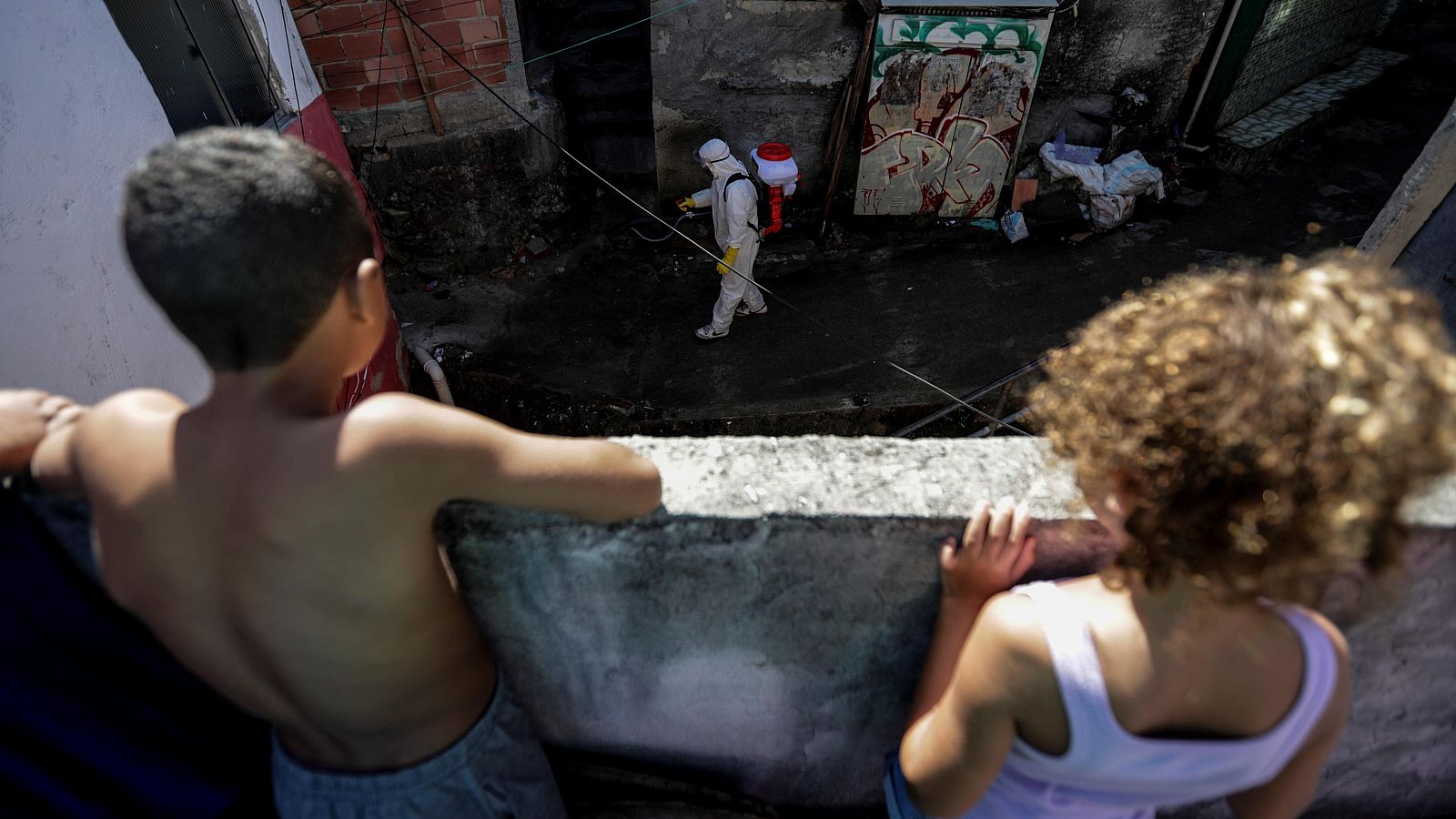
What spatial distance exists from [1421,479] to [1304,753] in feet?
1.81

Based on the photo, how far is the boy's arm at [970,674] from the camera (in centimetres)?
116

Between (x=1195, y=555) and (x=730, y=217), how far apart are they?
5582mm

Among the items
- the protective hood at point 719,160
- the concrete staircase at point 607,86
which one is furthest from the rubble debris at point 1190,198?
the concrete staircase at point 607,86

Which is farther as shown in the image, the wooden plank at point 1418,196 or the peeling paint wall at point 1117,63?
the peeling paint wall at point 1117,63

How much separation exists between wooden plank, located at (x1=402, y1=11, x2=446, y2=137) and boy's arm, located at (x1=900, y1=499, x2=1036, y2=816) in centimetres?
578

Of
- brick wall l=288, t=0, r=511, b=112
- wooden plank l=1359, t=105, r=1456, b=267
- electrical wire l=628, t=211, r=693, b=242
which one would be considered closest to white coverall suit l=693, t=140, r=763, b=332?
electrical wire l=628, t=211, r=693, b=242

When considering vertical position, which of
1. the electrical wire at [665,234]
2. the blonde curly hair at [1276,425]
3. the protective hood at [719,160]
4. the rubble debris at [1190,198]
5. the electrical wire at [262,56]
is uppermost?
the blonde curly hair at [1276,425]

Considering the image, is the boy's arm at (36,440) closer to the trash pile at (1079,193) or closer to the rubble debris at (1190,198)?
the trash pile at (1079,193)

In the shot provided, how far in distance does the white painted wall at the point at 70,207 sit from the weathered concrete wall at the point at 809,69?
15.0 ft

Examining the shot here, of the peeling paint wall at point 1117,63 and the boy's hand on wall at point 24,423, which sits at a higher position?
→ the boy's hand on wall at point 24,423

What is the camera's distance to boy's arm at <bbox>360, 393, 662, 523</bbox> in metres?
1.16

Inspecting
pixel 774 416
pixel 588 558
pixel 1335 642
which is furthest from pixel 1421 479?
pixel 774 416

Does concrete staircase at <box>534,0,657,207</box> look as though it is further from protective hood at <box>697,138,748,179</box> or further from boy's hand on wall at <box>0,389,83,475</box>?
boy's hand on wall at <box>0,389,83,475</box>

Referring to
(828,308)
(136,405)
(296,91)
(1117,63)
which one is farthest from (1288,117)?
(136,405)
